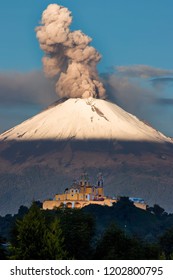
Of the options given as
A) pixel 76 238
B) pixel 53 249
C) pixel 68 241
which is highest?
pixel 76 238

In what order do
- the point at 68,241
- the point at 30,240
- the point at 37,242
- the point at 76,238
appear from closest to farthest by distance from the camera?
the point at 37,242
the point at 30,240
the point at 68,241
the point at 76,238

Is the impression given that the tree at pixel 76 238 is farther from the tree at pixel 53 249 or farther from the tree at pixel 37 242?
the tree at pixel 53 249

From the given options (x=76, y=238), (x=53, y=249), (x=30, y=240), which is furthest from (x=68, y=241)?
(x=53, y=249)

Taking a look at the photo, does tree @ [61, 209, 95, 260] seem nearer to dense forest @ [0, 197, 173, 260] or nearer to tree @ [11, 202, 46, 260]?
dense forest @ [0, 197, 173, 260]

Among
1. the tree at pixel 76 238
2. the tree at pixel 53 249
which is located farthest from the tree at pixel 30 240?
the tree at pixel 76 238

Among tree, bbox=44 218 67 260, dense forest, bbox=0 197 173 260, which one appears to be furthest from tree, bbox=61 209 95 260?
tree, bbox=44 218 67 260

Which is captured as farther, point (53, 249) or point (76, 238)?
point (76, 238)

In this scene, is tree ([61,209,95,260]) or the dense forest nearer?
the dense forest

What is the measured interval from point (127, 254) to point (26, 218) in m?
8.57

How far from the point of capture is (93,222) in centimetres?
5884

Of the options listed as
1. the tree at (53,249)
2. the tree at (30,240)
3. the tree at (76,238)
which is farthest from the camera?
the tree at (76,238)

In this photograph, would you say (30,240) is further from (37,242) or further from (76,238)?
(76,238)

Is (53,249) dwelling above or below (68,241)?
below
